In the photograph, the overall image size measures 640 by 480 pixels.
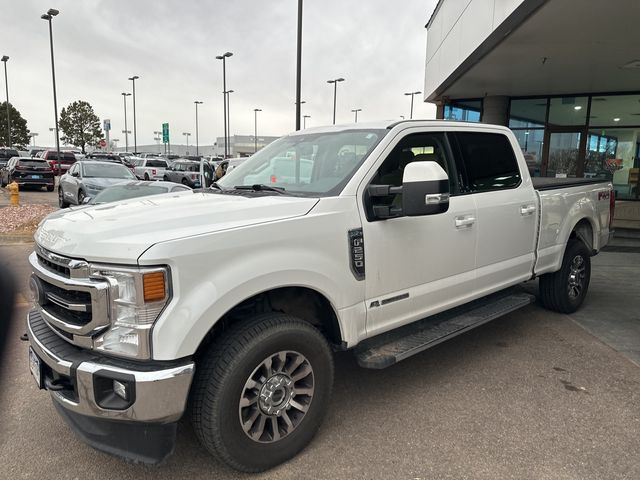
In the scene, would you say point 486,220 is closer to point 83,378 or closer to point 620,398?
point 620,398

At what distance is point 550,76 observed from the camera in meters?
11.4

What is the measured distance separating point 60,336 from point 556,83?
12.9m

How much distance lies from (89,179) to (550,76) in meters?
12.4

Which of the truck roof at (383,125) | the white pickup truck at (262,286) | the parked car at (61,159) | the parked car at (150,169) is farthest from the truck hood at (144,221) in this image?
the parked car at (61,159)

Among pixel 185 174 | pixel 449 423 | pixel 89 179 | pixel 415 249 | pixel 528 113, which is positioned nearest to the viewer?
pixel 449 423

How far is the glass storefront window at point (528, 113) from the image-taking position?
14.2 meters

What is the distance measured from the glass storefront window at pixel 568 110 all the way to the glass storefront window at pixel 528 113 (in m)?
0.24

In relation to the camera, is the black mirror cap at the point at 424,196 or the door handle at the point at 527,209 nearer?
the black mirror cap at the point at 424,196

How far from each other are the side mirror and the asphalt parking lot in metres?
1.45

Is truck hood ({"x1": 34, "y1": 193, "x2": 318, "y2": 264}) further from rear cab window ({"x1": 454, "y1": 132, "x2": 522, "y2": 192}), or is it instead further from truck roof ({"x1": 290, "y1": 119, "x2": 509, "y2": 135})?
rear cab window ({"x1": 454, "y1": 132, "x2": 522, "y2": 192})

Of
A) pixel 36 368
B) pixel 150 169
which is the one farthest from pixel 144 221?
pixel 150 169

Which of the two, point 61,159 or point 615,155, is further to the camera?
point 61,159

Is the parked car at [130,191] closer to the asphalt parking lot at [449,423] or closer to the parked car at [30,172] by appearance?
the asphalt parking lot at [449,423]

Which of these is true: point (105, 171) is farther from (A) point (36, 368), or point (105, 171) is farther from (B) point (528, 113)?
(A) point (36, 368)
